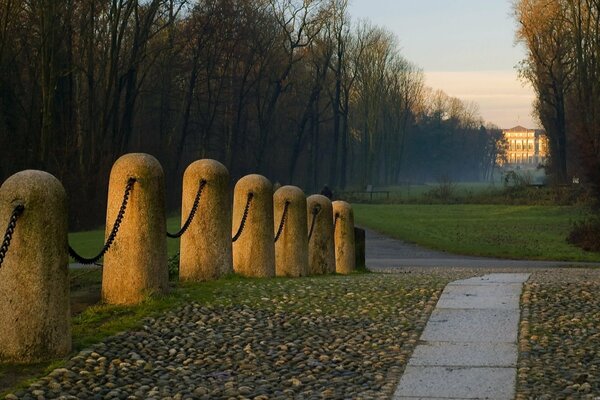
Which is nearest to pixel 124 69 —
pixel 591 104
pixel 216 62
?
pixel 216 62

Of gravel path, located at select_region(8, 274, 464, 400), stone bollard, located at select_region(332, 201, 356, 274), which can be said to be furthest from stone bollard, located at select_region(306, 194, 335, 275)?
gravel path, located at select_region(8, 274, 464, 400)

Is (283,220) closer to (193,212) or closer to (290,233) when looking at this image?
(290,233)

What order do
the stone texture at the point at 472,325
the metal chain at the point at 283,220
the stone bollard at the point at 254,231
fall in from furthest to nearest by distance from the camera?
the metal chain at the point at 283,220
the stone bollard at the point at 254,231
the stone texture at the point at 472,325

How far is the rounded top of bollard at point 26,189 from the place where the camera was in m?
7.80

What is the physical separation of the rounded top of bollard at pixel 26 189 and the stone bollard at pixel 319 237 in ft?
33.2

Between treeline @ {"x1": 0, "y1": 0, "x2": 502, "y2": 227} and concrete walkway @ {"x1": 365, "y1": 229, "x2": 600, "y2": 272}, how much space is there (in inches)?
431

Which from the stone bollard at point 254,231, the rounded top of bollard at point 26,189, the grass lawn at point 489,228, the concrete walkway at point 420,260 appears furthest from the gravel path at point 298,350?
the grass lawn at point 489,228

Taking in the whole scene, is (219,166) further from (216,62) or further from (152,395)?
(216,62)

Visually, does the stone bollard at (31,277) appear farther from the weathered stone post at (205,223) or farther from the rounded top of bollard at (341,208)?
the rounded top of bollard at (341,208)

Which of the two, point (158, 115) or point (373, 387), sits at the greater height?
point (158, 115)

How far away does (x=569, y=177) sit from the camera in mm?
66625

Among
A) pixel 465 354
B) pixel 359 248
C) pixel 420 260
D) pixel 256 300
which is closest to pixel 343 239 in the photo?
pixel 359 248

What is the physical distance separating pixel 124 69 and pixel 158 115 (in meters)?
14.9

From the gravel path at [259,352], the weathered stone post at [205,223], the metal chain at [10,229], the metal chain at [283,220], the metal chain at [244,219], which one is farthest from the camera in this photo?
the metal chain at [283,220]
